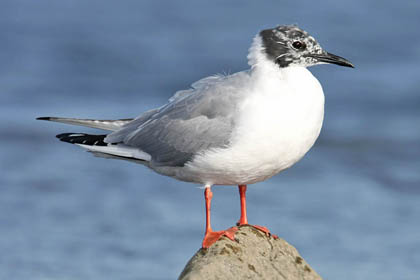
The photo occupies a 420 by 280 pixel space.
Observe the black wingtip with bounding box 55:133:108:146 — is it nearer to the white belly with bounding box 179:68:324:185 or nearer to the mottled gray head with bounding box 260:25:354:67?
the white belly with bounding box 179:68:324:185

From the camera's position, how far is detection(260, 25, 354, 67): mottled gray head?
925 cm

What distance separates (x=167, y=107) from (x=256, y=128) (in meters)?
1.51

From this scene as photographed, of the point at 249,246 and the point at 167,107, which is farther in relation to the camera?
the point at 167,107

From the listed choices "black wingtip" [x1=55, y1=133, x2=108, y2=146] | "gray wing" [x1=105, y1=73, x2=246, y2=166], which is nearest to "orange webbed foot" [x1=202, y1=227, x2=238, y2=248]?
"gray wing" [x1=105, y1=73, x2=246, y2=166]

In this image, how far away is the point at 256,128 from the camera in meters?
8.86

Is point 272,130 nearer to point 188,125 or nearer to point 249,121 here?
point 249,121

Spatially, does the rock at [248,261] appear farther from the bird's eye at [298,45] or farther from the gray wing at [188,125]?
the bird's eye at [298,45]

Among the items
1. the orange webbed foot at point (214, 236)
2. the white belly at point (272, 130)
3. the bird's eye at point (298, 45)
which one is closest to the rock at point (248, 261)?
the orange webbed foot at point (214, 236)

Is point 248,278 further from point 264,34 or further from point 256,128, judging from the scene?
point 264,34

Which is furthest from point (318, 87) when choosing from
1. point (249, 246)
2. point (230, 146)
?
point (249, 246)

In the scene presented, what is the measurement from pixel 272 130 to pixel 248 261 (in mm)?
1201

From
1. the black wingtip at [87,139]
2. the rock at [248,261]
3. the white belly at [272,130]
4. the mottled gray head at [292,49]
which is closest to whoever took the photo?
the rock at [248,261]

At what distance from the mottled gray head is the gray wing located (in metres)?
0.43

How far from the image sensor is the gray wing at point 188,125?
30.3 feet
